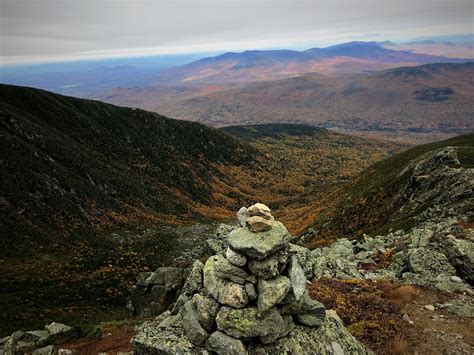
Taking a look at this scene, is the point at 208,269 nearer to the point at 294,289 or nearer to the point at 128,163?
the point at 294,289

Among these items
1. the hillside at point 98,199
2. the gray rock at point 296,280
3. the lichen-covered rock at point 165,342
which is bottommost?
the hillside at point 98,199

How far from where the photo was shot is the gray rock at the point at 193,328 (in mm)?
12625

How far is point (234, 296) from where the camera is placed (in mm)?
12328

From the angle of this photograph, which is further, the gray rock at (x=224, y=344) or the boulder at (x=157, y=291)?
the boulder at (x=157, y=291)

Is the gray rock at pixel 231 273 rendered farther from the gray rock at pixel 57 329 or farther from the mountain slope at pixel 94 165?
the mountain slope at pixel 94 165

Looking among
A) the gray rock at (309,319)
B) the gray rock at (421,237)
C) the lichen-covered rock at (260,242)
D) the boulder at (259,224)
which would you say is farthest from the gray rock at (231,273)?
the gray rock at (421,237)

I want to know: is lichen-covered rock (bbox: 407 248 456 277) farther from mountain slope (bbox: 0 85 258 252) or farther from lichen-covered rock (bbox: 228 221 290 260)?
mountain slope (bbox: 0 85 258 252)

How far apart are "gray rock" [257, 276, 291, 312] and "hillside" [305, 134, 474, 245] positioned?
69.1ft

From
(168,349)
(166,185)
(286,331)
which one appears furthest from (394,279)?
(166,185)

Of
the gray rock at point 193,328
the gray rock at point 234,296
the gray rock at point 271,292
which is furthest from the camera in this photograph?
the gray rock at point 193,328

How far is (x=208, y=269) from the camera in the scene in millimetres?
13781

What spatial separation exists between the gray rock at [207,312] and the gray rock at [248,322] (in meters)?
0.33

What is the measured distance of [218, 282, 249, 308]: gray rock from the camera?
12.3 m

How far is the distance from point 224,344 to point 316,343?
364cm
